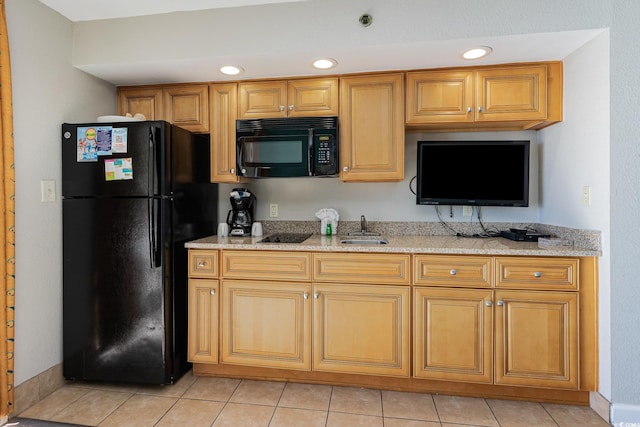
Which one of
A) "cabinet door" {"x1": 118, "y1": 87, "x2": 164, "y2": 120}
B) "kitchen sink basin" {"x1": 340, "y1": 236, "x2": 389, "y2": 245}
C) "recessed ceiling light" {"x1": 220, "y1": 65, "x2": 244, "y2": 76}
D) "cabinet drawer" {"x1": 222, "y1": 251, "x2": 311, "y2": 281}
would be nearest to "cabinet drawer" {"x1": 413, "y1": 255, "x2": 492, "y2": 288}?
"kitchen sink basin" {"x1": 340, "y1": 236, "x2": 389, "y2": 245}

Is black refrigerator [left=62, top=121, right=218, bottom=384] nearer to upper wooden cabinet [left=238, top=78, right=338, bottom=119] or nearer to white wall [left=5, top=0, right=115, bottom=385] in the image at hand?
white wall [left=5, top=0, right=115, bottom=385]

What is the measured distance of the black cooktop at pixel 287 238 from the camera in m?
2.34

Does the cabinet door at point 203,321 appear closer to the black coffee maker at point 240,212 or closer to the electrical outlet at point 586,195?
the black coffee maker at point 240,212

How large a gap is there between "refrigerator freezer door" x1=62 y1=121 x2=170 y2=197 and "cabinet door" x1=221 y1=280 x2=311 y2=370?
0.79 metres

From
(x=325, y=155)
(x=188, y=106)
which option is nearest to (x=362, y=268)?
(x=325, y=155)

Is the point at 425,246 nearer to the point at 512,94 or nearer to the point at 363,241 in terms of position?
the point at 363,241

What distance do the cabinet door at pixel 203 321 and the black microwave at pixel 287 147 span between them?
822mm

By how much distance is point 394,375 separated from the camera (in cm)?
206

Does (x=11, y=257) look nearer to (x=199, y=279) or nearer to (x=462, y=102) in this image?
(x=199, y=279)

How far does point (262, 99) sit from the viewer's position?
2463mm

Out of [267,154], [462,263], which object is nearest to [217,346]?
[267,154]

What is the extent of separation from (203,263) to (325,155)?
1081 millimetres

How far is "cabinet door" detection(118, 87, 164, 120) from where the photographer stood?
2.56 metres

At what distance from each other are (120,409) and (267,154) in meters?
1.77
